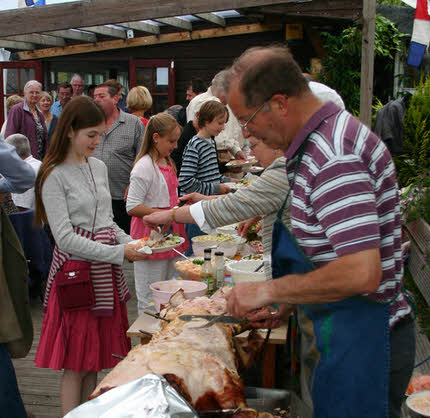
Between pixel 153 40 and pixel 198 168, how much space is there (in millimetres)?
7246

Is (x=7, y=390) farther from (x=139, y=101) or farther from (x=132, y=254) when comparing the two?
(x=139, y=101)

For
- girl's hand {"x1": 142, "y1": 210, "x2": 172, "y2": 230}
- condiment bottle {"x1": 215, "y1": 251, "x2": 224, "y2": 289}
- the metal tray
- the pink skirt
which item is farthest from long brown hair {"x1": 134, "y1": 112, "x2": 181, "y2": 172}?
the metal tray

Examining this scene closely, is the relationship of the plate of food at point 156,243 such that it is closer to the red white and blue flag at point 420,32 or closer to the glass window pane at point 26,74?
the red white and blue flag at point 420,32

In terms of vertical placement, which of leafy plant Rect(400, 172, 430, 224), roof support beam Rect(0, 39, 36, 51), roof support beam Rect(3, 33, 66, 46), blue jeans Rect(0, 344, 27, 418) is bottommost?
blue jeans Rect(0, 344, 27, 418)

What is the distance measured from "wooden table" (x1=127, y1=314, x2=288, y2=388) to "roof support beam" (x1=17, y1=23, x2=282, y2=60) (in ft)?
29.0

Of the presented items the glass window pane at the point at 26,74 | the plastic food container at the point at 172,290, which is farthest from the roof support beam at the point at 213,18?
the plastic food container at the point at 172,290

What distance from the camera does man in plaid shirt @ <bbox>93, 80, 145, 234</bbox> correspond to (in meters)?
6.18

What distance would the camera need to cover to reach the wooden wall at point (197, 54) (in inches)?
435

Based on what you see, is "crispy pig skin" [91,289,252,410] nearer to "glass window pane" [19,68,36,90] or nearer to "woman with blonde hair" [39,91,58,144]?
"woman with blonde hair" [39,91,58,144]

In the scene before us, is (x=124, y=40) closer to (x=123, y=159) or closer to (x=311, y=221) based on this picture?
(x=123, y=159)

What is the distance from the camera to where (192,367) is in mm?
1776

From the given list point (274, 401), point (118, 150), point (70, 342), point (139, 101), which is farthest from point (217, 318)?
point (139, 101)

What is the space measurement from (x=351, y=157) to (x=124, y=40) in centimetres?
1102

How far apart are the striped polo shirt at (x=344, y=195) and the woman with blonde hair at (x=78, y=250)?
168 centimetres
